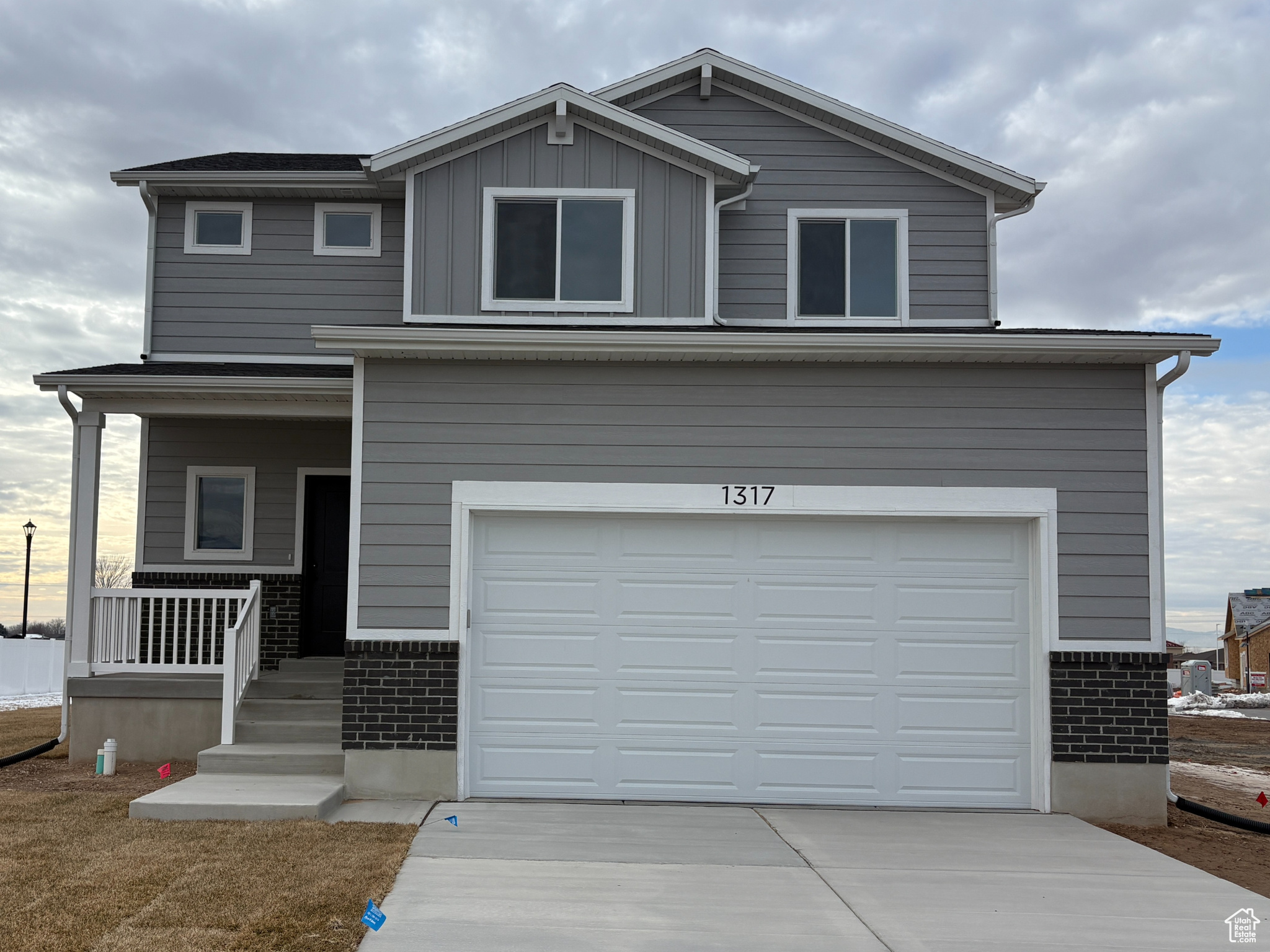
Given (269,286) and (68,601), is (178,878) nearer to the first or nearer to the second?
(68,601)

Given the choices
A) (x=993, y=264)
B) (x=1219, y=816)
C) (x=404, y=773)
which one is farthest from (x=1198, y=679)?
(x=404, y=773)

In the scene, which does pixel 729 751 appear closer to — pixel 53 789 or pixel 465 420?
pixel 465 420

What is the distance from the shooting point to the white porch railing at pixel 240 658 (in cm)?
876

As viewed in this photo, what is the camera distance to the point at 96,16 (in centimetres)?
1283

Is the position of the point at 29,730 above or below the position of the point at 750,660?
below

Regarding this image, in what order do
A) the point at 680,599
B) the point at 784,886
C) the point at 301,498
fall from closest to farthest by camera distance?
the point at 784,886, the point at 680,599, the point at 301,498

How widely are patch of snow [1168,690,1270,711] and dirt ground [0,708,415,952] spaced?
2191cm

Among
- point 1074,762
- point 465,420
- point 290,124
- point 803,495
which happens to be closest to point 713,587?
point 803,495

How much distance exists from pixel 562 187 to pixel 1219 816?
7922 millimetres

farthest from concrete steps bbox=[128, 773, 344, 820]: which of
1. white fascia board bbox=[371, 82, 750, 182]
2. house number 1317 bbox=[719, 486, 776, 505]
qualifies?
white fascia board bbox=[371, 82, 750, 182]

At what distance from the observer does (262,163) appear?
38.9 feet

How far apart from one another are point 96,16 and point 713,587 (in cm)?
1105

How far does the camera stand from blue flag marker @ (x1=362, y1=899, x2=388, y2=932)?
4832mm

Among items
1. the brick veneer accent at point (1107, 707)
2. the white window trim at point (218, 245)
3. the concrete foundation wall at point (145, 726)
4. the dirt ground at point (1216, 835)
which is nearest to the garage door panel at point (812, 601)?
the brick veneer accent at point (1107, 707)
